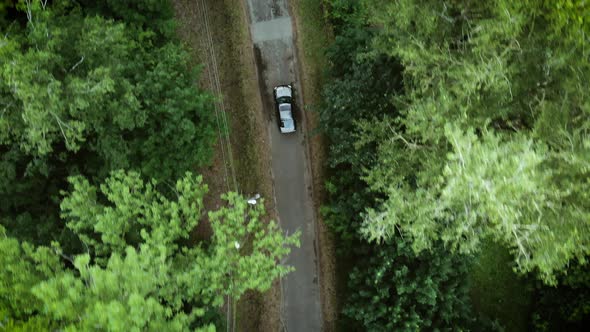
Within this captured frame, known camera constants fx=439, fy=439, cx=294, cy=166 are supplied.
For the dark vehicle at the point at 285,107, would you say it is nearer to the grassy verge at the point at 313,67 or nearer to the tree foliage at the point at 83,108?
the grassy verge at the point at 313,67

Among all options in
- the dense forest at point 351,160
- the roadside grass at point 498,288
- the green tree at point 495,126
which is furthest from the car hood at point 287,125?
the roadside grass at point 498,288

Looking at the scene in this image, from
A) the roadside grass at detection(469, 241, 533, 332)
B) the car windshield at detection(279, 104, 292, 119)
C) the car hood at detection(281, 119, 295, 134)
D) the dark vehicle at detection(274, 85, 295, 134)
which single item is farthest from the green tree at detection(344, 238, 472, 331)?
the car windshield at detection(279, 104, 292, 119)

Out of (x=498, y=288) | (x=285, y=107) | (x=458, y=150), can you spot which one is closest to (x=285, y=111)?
(x=285, y=107)

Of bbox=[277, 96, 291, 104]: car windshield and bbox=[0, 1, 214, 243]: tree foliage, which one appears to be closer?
bbox=[0, 1, 214, 243]: tree foliage

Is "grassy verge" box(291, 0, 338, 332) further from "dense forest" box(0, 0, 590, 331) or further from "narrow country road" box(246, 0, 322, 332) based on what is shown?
"dense forest" box(0, 0, 590, 331)

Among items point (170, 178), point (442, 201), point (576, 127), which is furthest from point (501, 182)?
point (170, 178)
